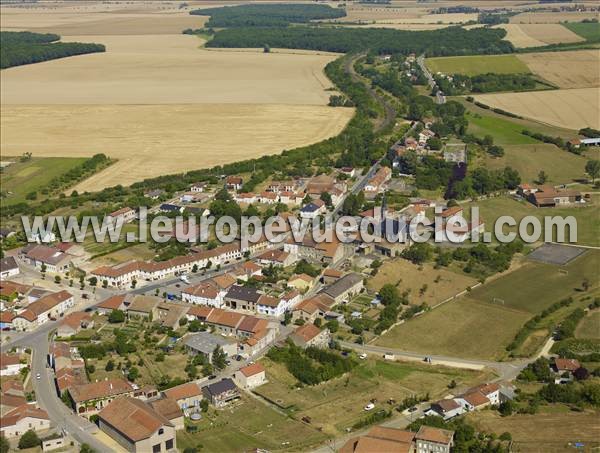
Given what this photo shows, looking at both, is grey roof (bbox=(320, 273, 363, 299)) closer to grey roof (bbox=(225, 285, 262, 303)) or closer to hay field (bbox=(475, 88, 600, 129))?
grey roof (bbox=(225, 285, 262, 303))

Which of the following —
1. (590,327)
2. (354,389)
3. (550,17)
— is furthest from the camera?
(550,17)

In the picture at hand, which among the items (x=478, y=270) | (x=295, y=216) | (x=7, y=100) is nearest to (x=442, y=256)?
(x=478, y=270)

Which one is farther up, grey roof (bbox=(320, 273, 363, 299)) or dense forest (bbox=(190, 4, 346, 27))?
dense forest (bbox=(190, 4, 346, 27))

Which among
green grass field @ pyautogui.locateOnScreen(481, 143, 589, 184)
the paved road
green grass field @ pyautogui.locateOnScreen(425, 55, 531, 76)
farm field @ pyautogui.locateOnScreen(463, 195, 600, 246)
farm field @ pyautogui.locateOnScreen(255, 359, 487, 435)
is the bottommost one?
the paved road

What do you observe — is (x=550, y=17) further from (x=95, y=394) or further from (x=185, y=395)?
(x=95, y=394)

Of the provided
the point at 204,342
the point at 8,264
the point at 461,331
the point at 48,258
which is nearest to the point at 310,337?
the point at 204,342

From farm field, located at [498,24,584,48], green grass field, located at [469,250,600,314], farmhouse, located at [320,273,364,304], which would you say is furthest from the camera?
farm field, located at [498,24,584,48]

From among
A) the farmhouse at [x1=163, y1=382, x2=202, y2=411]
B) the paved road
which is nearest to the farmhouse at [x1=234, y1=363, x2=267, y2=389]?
the farmhouse at [x1=163, y1=382, x2=202, y2=411]
